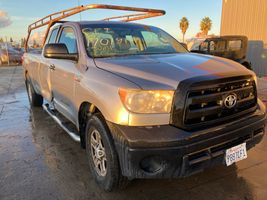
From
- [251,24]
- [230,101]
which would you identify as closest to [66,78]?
[230,101]

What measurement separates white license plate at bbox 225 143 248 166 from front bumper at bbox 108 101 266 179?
0.28 ft

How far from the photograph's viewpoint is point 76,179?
3174 mm

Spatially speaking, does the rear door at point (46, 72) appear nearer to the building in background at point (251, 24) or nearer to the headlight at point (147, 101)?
the headlight at point (147, 101)

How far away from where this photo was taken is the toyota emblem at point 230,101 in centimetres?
252

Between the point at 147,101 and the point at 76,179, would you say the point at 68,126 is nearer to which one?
the point at 76,179

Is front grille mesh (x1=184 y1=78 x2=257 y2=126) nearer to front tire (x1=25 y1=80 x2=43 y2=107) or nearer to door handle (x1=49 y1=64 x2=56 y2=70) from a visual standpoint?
door handle (x1=49 y1=64 x2=56 y2=70)

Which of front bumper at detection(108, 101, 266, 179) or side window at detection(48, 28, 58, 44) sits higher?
side window at detection(48, 28, 58, 44)

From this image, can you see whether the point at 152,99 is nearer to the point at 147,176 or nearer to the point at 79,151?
the point at 147,176

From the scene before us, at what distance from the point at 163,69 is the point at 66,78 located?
5.20 feet

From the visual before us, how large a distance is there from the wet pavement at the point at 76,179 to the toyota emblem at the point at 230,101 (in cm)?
97

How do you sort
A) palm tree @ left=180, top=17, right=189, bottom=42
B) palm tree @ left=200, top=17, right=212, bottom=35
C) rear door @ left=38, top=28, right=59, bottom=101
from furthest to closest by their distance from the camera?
palm tree @ left=180, top=17, right=189, bottom=42
palm tree @ left=200, top=17, right=212, bottom=35
rear door @ left=38, top=28, right=59, bottom=101

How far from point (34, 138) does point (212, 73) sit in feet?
11.1

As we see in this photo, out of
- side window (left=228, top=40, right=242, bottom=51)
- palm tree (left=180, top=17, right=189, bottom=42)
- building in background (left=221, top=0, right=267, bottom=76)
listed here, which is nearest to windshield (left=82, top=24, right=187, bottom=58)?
side window (left=228, top=40, right=242, bottom=51)

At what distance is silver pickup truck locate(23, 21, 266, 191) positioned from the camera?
2.26 metres
